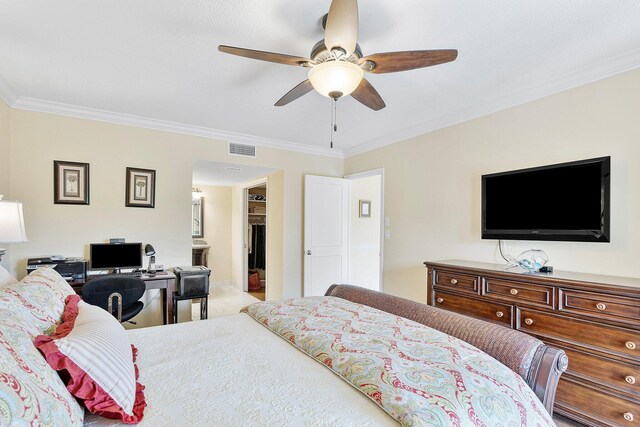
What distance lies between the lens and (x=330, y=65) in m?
1.67

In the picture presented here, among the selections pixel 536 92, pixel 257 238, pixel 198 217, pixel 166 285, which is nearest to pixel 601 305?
pixel 536 92

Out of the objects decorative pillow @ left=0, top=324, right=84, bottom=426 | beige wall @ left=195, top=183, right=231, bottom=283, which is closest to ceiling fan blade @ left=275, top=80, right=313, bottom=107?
decorative pillow @ left=0, top=324, right=84, bottom=426

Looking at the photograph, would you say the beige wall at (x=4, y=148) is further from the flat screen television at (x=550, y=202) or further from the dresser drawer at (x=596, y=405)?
the dresser drawer at (x=596, y=405)

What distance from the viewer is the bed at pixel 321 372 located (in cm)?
96

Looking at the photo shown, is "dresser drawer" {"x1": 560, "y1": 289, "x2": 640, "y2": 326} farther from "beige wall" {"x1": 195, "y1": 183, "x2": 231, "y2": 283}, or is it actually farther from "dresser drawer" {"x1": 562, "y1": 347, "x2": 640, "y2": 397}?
"beige wall" {"x1": 195, "y1": 183, "x2": 231, "y2": 283}

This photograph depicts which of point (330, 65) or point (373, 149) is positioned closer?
point (330, 65)

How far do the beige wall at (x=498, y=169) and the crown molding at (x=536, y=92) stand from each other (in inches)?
1.8

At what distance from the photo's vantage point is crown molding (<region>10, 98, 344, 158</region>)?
314cm

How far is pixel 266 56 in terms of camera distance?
5.84ft

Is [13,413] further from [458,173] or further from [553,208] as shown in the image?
[458,173]

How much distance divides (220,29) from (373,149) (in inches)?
113

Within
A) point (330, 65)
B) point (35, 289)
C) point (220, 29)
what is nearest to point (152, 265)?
point (35, 289)

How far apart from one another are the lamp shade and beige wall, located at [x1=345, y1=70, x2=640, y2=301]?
3.53 meters

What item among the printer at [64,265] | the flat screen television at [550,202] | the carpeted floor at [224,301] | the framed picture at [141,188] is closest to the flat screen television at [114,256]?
the printer at [64,265]
